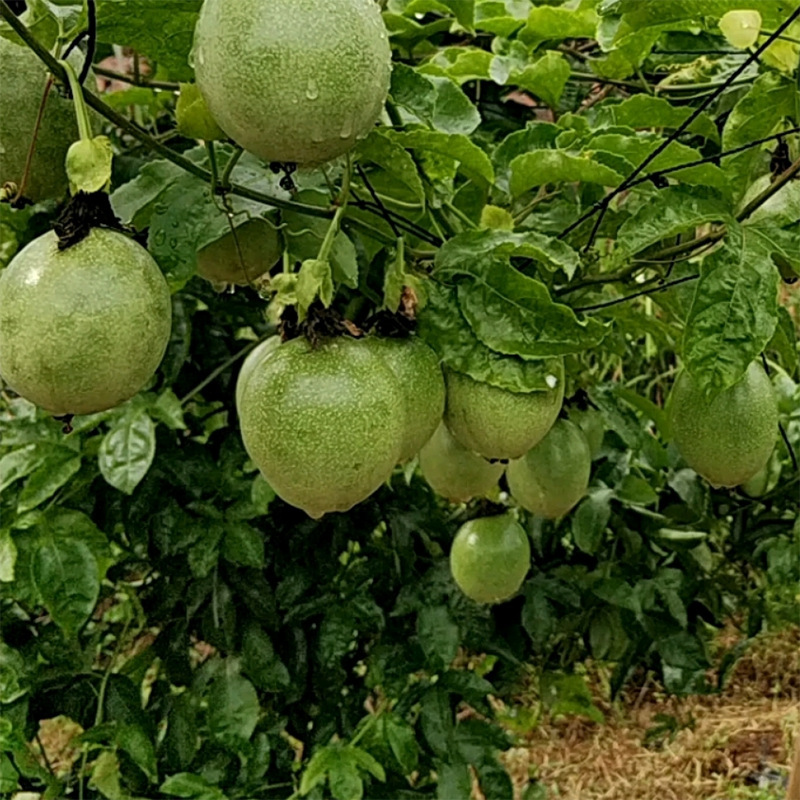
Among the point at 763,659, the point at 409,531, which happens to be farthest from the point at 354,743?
the point at 763,659

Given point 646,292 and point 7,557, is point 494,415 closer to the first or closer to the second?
point 646,292

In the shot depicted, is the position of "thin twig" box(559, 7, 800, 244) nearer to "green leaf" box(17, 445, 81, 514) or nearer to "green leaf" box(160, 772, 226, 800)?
"green leaf" box(17, 445, 81, 514)

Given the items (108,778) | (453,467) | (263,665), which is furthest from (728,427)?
(108,778)

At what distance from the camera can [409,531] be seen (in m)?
1.57

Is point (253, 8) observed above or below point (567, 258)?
above

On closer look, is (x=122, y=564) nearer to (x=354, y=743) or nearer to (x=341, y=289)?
(x=354, y=743)

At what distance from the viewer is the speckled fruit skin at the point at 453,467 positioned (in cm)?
98

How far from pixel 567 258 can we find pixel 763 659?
2154 mm

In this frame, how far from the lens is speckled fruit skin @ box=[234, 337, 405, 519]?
70cm

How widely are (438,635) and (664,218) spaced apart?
83cm

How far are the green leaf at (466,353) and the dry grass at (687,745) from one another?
1.52 m

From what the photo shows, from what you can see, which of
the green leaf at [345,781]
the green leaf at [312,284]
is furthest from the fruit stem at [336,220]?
the green leaf at [345,781]

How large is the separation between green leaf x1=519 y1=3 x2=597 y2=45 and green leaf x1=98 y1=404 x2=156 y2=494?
2.02 feet

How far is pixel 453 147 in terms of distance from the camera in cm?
84
